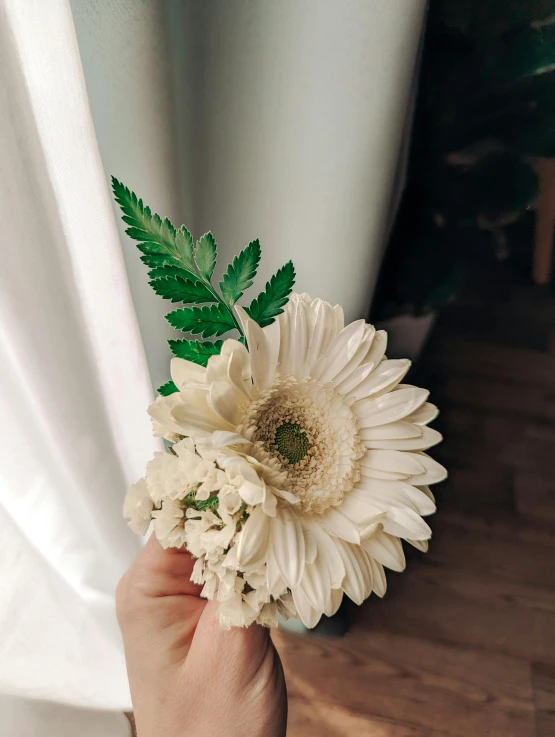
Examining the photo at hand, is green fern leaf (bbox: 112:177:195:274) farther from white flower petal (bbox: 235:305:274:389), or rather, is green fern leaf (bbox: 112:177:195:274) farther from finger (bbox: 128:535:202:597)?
finger (bbox: 128:535:202:597)

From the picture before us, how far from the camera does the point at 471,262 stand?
0.75 metres

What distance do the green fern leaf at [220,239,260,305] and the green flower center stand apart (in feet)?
0.28

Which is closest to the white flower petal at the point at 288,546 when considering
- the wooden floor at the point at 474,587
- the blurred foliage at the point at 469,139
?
the blurred foliage at the point at 469,139

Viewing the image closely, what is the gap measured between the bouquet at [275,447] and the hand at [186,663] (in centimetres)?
13

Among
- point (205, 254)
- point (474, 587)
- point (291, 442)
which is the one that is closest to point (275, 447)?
point (291, 442)

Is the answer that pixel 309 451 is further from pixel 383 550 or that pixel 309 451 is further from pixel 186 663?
pixel 186 663

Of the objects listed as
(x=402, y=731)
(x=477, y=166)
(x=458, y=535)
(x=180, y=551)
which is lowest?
(x=402, y=731)

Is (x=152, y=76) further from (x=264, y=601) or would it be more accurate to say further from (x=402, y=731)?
(x=402, y=731)

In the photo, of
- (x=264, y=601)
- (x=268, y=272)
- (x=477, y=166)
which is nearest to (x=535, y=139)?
(x=477, y=166)

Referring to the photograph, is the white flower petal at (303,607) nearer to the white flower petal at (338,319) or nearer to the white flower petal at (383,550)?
the white flower petal at (383,550)

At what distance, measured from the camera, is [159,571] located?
1.46 feet

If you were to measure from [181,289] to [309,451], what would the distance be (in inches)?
4.9

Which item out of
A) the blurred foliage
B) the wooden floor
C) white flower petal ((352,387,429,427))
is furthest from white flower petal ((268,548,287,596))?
the wooden floor

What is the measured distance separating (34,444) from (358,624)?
838mm
